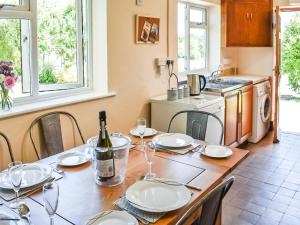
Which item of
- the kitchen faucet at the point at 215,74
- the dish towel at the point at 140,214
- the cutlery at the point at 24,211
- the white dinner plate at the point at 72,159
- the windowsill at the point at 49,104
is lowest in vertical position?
the dish towel at the point at 140,214

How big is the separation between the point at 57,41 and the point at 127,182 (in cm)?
159

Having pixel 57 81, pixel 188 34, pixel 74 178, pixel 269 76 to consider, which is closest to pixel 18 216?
pixel 74 178

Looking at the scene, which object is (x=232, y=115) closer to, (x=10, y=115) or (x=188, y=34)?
(x=188, y=34)

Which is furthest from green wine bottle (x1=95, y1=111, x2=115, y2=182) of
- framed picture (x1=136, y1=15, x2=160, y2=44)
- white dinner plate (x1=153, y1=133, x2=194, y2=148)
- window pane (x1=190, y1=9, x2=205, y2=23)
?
window pane (x1=190, y1=9, x2=205, y2=23)

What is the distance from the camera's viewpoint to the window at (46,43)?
2.30 metres

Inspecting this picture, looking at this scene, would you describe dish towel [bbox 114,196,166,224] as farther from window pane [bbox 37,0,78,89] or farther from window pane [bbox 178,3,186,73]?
window pane [bbox 178,3,186,73]

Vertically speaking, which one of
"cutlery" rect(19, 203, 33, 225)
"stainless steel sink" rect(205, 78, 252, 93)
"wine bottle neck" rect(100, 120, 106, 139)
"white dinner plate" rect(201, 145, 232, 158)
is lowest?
"cutlery" rect(19, 203, 33, 225)

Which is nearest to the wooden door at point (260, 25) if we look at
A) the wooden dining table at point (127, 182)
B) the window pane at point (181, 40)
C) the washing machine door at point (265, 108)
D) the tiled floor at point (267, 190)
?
the washing machine door at point (265, 108)

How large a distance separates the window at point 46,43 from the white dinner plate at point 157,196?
4.63 feet

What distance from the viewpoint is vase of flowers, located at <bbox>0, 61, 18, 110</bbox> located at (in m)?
2.10

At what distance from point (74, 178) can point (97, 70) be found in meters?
1.45

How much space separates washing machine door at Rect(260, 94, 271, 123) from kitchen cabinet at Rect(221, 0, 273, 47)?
0.78 m

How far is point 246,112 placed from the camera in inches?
168

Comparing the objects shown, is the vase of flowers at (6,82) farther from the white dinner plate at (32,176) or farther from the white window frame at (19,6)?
the white dinner plate at (32,176)
